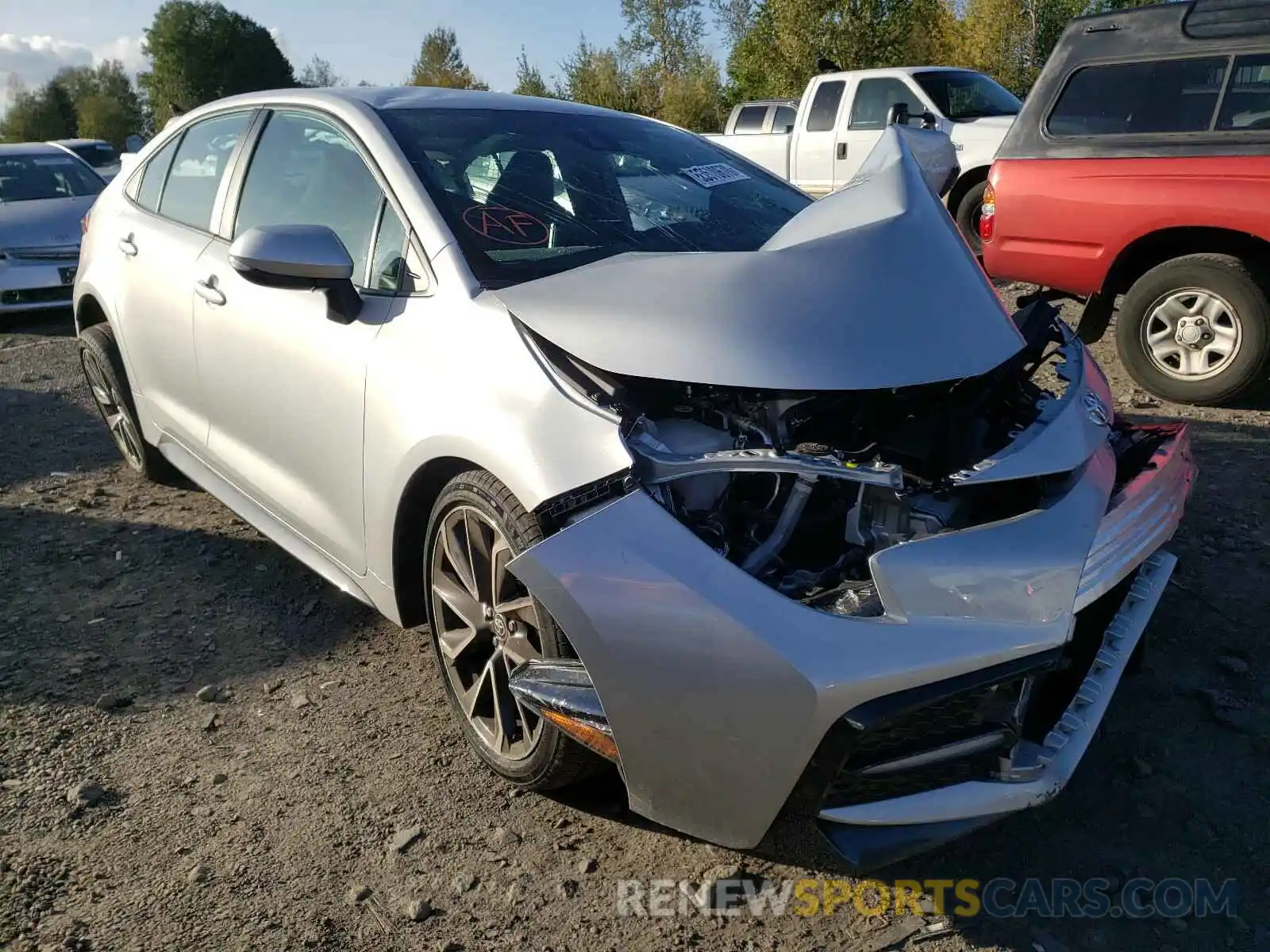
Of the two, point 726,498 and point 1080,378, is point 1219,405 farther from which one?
point 726,498

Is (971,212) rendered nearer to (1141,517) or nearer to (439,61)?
(1141,517)

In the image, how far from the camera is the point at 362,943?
6.89ft

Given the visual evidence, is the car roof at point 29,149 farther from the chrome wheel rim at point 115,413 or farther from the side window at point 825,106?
the side window at point 825,106

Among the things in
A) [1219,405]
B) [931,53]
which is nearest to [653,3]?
[931,53]

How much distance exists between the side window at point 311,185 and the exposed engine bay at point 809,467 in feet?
3.00

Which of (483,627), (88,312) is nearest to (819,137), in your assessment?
(88,312)

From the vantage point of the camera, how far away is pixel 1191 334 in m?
5.23

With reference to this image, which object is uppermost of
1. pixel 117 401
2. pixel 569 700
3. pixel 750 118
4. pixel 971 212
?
pixel 569 700

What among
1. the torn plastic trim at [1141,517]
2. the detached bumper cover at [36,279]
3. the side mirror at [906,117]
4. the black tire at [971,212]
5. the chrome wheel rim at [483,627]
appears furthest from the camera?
the black tire at [971,212]

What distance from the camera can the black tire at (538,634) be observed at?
7.21 feet

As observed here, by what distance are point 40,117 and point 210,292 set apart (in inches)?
2801

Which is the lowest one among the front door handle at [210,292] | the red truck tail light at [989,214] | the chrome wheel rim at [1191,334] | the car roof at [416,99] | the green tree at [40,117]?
the green tree at [40,117]

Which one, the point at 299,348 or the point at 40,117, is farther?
the point at 40,117

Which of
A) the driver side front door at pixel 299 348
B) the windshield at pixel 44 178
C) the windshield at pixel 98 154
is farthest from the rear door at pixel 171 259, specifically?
the windshield at pixel 98 154
